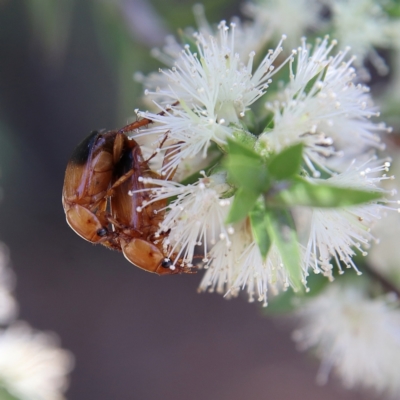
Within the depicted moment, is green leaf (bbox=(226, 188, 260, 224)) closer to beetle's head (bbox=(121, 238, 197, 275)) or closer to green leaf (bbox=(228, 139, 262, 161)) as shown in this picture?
green leaf (bbox=(228, 139, 262, 161))

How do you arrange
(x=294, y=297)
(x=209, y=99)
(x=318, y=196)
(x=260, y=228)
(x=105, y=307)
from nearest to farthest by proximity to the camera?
(x=318, y=196) < (x=260, y=228) < (x=209, y=99) < (x=294, y=297) < (x=105, y=307)

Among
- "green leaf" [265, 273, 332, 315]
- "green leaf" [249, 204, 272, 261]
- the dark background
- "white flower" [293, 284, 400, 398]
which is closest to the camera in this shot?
"green leaf" [249, 204, 272, 261]

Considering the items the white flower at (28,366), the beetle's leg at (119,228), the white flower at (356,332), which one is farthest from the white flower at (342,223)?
the white flower at (28,366)

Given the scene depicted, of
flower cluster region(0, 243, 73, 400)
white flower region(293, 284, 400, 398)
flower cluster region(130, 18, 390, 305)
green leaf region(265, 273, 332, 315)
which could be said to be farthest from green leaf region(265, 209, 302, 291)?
flower cluster region(0, 243, 73, 400)

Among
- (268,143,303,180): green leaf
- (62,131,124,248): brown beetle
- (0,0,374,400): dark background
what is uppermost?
(268,143,303,180): green leaf

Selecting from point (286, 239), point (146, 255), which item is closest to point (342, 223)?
point (286, 239)

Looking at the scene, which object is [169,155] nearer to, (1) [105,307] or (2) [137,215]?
(2) [137,215]
